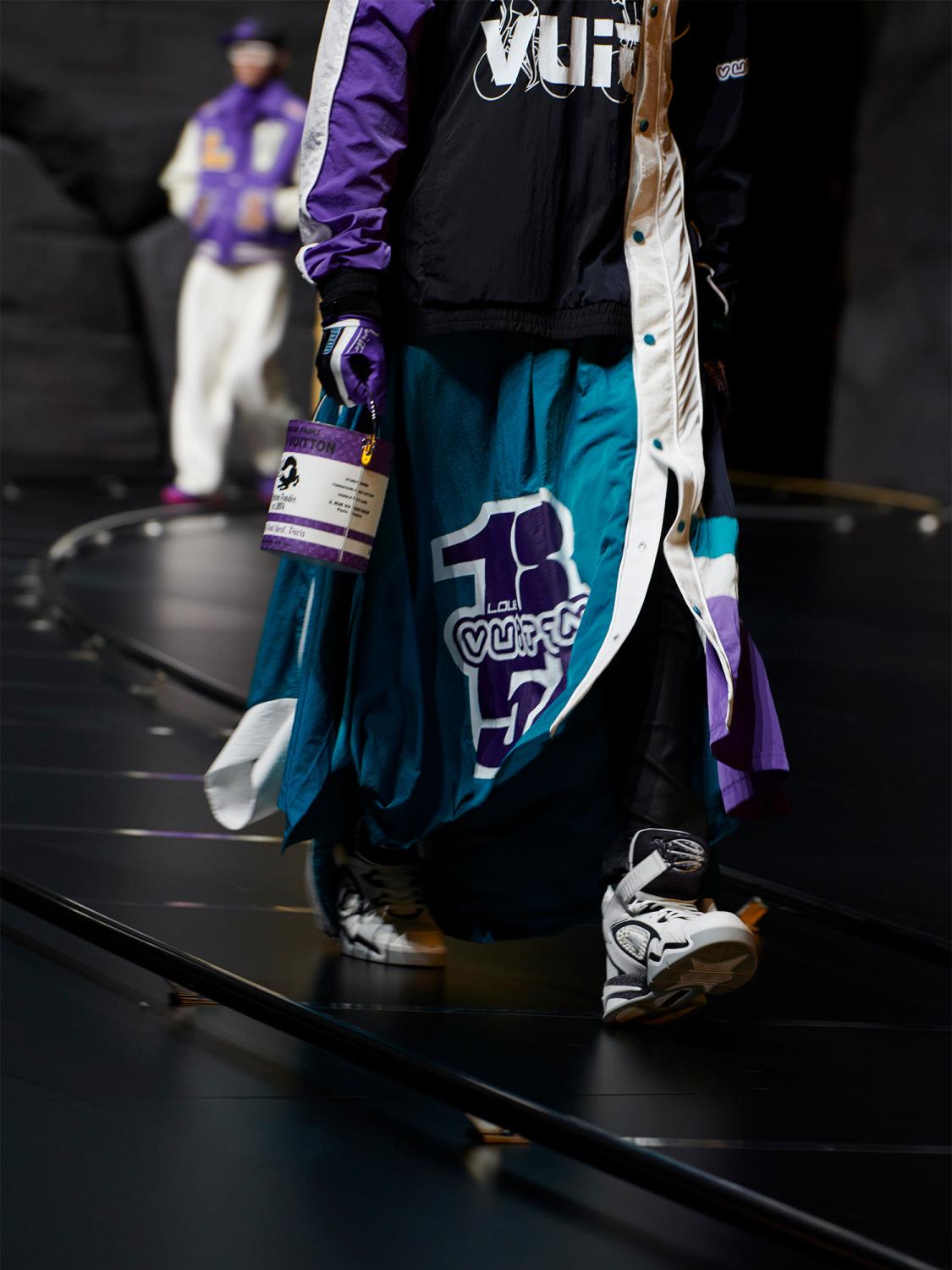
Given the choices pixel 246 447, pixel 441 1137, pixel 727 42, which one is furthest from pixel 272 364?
pixel 441 1137

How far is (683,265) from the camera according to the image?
2.02m

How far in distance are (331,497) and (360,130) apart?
41cm

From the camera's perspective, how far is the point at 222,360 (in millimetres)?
8109

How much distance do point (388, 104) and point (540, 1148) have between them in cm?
112

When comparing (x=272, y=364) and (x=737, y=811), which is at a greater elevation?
(x=272, y=364)

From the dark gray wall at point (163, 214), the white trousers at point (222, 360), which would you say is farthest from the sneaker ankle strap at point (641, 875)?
the dark gray wall at point (163, 214)

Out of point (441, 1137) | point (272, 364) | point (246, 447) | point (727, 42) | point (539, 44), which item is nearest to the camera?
point (441, 1137)

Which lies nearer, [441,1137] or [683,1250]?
[683,1250]

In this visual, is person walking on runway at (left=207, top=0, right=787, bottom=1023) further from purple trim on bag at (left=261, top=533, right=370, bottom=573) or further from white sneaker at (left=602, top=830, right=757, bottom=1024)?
purple trim on bag at (left=261, top=533, right=370, bottom=573)

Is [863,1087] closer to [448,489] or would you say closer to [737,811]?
[737,811]

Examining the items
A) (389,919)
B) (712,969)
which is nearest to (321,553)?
(389,919)

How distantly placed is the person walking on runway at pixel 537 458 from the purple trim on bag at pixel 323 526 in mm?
146

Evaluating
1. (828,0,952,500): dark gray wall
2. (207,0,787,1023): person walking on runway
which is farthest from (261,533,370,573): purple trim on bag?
(828,0,952,500): dark gray wall

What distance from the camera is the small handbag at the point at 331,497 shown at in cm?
193
